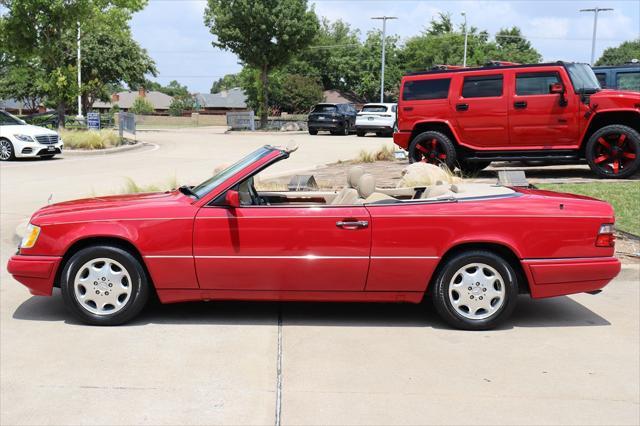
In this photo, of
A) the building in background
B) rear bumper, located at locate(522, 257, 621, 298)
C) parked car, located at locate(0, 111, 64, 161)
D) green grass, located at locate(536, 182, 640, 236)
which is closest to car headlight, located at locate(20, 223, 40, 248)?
rear bumper, located at locate(522, 257, 621, 298)

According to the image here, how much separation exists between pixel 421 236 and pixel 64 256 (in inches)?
107

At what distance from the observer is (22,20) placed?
25.2 m

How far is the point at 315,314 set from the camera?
5.80m

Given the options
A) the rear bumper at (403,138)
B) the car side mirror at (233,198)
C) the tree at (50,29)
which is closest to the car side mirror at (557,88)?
the rear bumper at (403,138)

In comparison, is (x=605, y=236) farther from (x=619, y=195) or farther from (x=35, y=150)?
(x=35, y=150)

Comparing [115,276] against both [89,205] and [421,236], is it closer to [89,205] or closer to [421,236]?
[89,205]

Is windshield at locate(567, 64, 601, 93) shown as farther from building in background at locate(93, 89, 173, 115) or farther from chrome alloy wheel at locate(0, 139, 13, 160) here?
building in background at locate(93, 89, 173, 115)

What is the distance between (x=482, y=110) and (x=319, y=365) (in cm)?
832

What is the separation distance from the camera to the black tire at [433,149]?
1229cm

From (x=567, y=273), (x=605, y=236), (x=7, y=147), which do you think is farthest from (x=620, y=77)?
(x=7, y=147)

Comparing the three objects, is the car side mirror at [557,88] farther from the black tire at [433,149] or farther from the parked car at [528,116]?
the black tire at [433,149]

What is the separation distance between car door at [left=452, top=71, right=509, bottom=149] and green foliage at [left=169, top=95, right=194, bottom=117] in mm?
90906

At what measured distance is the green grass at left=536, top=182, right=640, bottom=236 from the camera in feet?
27.3

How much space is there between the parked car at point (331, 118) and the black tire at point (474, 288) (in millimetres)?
28792
